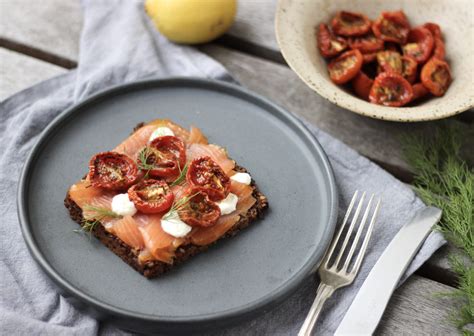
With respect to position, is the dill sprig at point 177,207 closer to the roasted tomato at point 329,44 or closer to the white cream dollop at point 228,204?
the white cream dollop at point 228,204

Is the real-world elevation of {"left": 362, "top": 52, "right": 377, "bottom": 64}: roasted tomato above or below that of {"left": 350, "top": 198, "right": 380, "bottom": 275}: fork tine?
above

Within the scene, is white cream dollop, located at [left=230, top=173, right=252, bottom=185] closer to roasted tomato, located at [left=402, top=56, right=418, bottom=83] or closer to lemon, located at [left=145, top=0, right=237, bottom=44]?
roasted tomato, located at [left=402, top=56, right=418, bottom=83]

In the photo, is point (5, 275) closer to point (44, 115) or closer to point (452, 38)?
point (44, 115)

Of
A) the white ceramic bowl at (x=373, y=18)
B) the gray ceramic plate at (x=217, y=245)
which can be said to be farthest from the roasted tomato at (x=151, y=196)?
the white ceramic bowl at (x=373, y=18)

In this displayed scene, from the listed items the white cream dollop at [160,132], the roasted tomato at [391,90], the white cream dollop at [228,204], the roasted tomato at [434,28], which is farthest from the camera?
the roasted tomato at [434,28]

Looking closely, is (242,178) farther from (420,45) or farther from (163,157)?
(420,45)

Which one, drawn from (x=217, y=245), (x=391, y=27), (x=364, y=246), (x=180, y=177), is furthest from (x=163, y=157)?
(x=391, y=27)

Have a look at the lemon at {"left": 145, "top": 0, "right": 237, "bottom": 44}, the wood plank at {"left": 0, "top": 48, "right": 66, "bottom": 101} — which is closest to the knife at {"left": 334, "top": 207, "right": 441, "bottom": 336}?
the lemon at {"left": 145, "top": 0, "right": 237, "bottom": 44}
